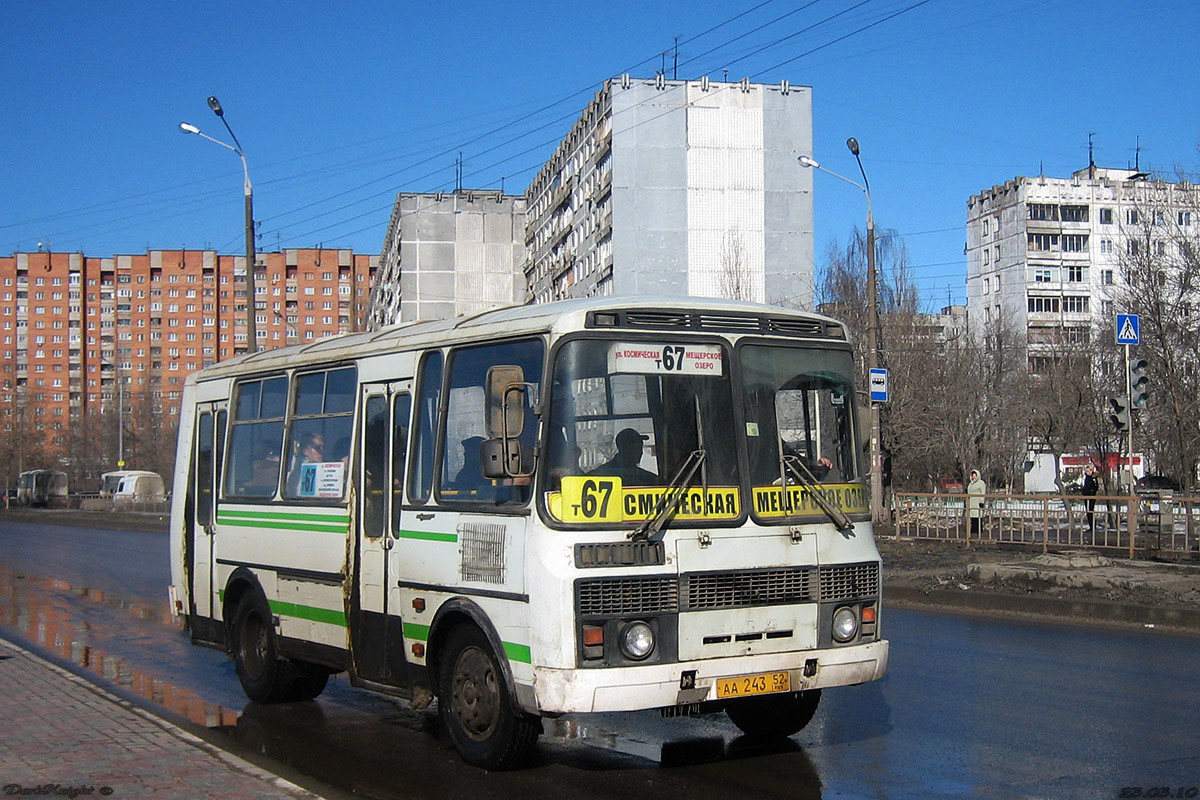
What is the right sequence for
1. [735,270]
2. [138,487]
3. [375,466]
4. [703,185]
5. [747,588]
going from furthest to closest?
[138,487] < [703,185] < [735,270] < [375,466] < [747,588]

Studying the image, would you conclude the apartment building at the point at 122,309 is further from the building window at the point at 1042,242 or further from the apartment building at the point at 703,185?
the apartment building at the point at 703,185

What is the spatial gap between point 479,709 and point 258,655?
3.58m

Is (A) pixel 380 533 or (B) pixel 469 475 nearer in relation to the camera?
(B) pixel 469 475

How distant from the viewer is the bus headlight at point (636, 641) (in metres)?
6.60

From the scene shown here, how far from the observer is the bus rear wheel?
9844 mm

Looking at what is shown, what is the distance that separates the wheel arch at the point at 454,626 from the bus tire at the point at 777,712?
1666 millimetres

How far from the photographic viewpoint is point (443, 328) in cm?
813

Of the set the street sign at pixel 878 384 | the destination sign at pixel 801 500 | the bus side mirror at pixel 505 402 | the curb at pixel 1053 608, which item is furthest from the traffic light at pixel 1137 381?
the bus side mirror at pixel 505 402

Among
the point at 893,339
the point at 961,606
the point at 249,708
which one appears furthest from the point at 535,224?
the point at 249,708

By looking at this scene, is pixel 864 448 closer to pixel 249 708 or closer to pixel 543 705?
pixel 543 705

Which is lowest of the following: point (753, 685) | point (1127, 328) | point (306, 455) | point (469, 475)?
point (753, 685)

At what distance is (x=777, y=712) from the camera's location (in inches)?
312

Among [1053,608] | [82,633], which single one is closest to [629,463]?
[1053,608]

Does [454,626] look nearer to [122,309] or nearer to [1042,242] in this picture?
[1042,242]
